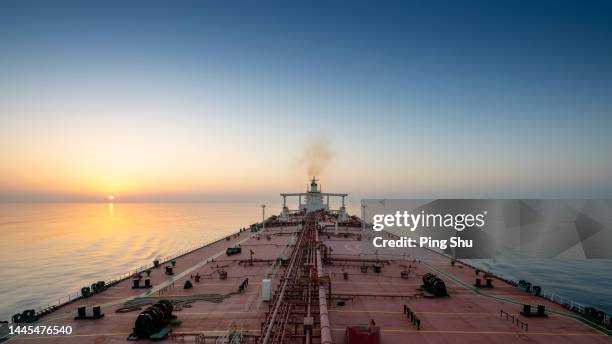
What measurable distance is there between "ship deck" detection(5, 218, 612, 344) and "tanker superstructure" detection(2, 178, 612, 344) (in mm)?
71

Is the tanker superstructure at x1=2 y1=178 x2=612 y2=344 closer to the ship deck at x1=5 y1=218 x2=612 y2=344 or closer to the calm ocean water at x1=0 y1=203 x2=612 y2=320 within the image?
the ship deck at x1=5 y1=218 x2=612 y2=344

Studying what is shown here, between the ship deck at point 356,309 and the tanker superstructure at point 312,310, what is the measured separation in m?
0.07

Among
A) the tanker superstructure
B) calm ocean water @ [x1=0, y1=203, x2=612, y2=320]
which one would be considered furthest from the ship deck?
calm ocean water @ [x1=0, y1=203, x2=612, y2=320]

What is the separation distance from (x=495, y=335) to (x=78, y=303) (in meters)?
28.7

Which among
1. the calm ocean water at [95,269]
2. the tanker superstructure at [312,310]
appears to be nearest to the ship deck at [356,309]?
the tanker superstructure at [312,310]

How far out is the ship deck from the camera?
64.8 feet

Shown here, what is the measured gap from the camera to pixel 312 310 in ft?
72.1

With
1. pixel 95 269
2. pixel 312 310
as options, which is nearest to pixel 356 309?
pixel 312 310

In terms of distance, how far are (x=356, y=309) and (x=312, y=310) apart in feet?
13.0

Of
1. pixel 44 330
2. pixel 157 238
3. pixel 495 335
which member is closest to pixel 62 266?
pixel 157 238

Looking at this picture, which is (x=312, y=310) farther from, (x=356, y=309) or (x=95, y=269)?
(x=95, y=269)

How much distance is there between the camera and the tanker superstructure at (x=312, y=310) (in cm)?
1912

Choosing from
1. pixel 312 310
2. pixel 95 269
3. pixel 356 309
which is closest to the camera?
pixel 312 310

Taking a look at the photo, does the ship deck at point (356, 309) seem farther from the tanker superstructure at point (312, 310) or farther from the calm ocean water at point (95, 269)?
the calm ocean water at point (95, 269)
